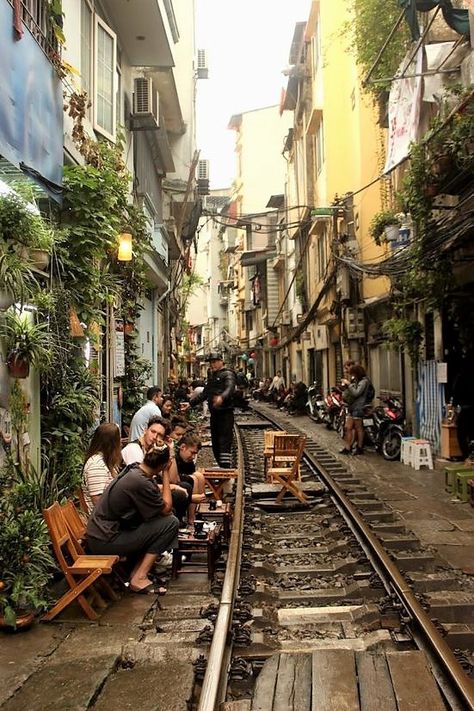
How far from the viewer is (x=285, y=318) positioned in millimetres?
38094

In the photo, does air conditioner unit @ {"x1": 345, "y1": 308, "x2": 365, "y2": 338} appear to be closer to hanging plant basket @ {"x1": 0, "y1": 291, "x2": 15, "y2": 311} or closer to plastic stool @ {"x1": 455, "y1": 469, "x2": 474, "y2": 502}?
plastic stool @ {"x1": 455, "y1": 469, "x2": 474, "y2": 502}

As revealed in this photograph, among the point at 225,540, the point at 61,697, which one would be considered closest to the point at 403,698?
the point at 61,697

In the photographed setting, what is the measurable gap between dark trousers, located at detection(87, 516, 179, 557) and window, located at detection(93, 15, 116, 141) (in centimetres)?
723

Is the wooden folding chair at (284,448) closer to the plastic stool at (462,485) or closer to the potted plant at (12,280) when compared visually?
the plastic stool at (462,485)

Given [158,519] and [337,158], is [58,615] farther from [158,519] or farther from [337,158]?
[337,158]

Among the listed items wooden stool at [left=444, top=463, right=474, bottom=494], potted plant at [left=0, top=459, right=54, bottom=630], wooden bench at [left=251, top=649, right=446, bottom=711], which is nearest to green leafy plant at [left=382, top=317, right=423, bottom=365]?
wooden stool at [left=444, top=463, right=474, bottom=494]

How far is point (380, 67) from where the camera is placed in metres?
13.6

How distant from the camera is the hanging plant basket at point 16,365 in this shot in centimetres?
586

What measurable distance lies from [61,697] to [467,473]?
22.9 feet

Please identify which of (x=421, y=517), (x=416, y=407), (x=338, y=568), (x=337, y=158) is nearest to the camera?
(x=338, y=568)

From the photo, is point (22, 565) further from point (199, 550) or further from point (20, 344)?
point (20, 344)

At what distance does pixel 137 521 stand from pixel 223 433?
5.17m

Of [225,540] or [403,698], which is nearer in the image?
[403,698]

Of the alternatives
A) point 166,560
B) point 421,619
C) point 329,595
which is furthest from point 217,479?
point 421,619
